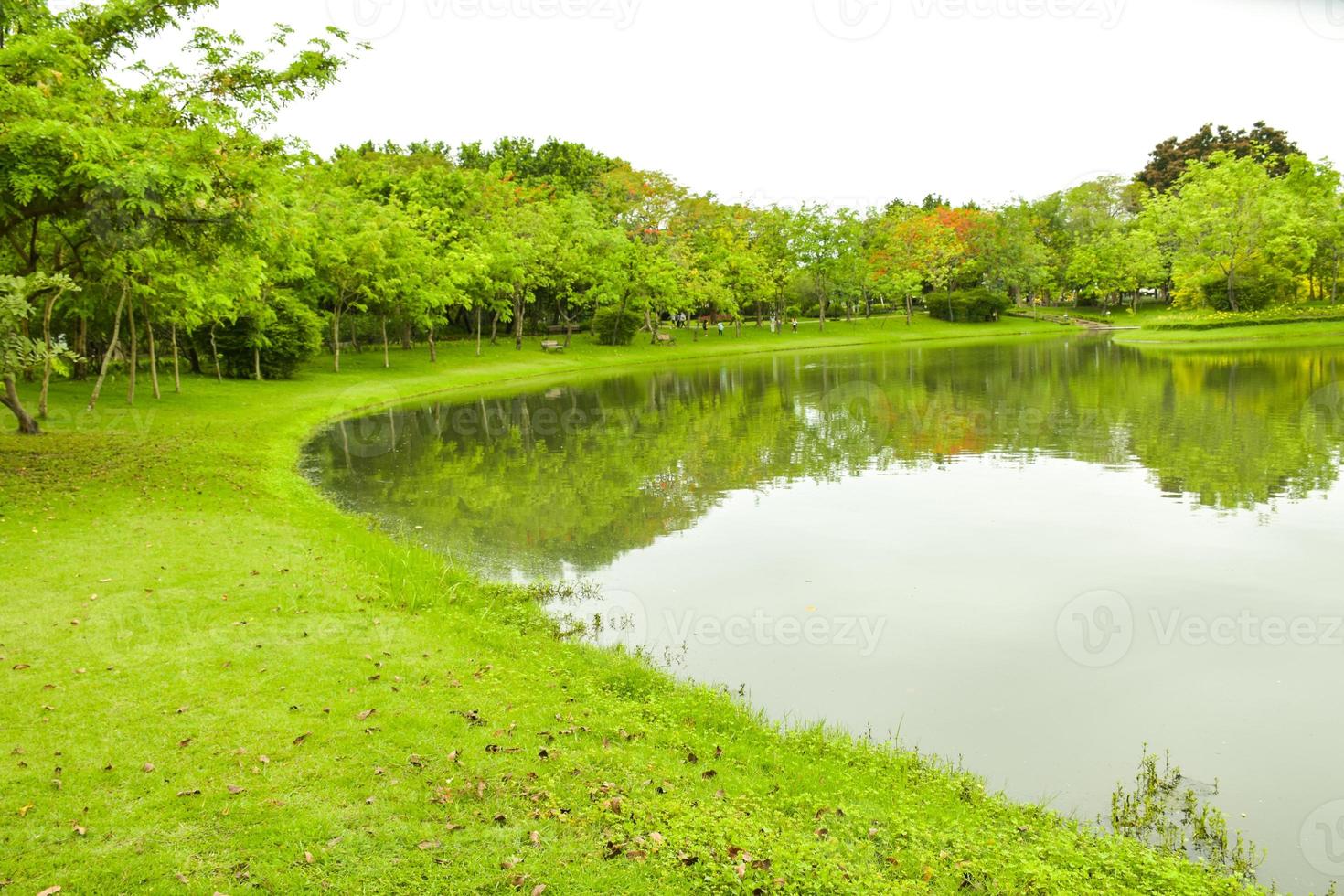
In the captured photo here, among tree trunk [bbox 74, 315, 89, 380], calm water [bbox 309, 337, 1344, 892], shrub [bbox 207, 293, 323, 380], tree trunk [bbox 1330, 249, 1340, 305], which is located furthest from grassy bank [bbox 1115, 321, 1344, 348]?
tree trunk [bbox 74, 315, 89, 380]

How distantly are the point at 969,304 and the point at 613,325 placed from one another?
35353 mm

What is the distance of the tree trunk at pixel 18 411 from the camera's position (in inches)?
760

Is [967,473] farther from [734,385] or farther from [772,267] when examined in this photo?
[772,267]

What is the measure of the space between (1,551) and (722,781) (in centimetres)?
1043

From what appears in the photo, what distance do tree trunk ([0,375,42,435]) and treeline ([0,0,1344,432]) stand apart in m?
0.08

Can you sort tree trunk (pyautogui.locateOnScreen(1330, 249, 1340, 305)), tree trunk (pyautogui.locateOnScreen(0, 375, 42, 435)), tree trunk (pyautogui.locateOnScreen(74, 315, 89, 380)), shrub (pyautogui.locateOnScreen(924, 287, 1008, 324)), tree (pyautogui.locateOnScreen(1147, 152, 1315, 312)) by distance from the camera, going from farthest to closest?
shrub (pyautogui.locateOnScreen(924, 287, 1008, 324)), tree trunk (pyautogui.locateOnScreen(1330, 249, 1340, 305)), tree (pyautogui.locateOnScreen(1147, 152, 1315, 312)), tree trunk (pyautogui.locateOnScreen(74, 315, 89, 380)), tree trunk (pyautogui.locateOnScreen(0, 375, 42, 435))

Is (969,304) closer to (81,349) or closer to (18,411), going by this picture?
(81,349)

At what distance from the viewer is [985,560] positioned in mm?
A: 12266

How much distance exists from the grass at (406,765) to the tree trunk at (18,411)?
10.1 metres

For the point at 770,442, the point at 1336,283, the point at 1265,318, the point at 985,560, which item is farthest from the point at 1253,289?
the point at 985,560

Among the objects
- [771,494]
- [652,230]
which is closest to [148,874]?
[771,494]

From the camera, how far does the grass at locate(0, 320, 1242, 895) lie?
16.8 feet

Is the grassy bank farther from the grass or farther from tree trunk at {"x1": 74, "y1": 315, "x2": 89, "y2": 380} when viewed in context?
tree trunk at {"x1": 74, "y1": 315, "x2": 89, "y2": 380}

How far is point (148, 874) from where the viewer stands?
491cm
